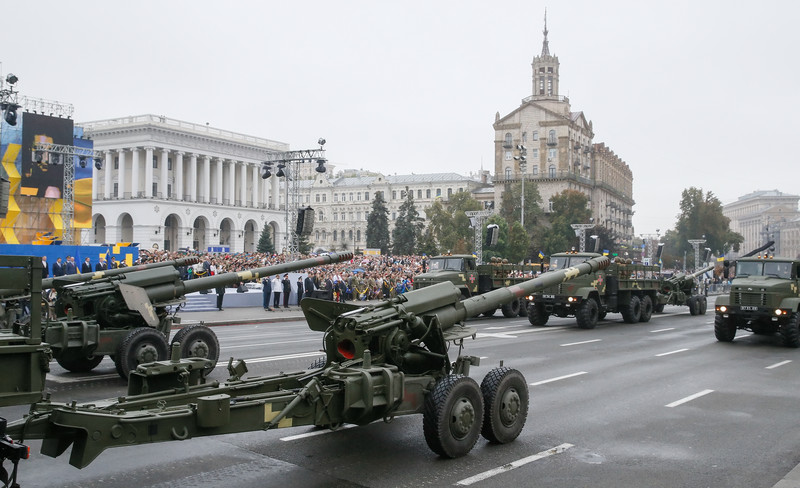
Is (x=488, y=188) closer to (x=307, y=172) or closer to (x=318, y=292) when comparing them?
(x=307, y=172)

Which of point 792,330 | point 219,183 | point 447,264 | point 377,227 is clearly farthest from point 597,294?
point 219,183

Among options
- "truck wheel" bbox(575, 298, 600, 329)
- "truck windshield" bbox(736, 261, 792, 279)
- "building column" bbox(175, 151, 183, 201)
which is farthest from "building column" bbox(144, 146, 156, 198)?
"truck windshield" bbox(736, 261, 792, 279)

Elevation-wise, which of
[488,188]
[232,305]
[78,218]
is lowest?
[232,305]

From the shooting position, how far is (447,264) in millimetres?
26828

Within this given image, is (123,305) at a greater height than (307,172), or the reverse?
(307,172)

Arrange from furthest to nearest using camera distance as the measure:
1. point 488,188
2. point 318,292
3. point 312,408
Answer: point 488,188 → point 318,292 → point 312,408

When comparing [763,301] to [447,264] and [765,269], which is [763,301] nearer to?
[765,269]

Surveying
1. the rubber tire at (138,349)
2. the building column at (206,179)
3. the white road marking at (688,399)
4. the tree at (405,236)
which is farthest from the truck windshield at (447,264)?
the building column at (206,179)

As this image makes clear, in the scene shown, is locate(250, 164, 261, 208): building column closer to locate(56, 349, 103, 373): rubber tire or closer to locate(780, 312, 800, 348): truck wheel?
locate(780, 312, 800, 348): truck wheel

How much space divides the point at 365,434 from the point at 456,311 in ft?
6.03

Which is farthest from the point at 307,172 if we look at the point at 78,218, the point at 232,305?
the point at 232,305

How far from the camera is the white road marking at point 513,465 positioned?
6.73 m

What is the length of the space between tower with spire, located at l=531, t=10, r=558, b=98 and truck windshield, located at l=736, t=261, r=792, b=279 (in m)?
107

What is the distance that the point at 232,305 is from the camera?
105 feet
